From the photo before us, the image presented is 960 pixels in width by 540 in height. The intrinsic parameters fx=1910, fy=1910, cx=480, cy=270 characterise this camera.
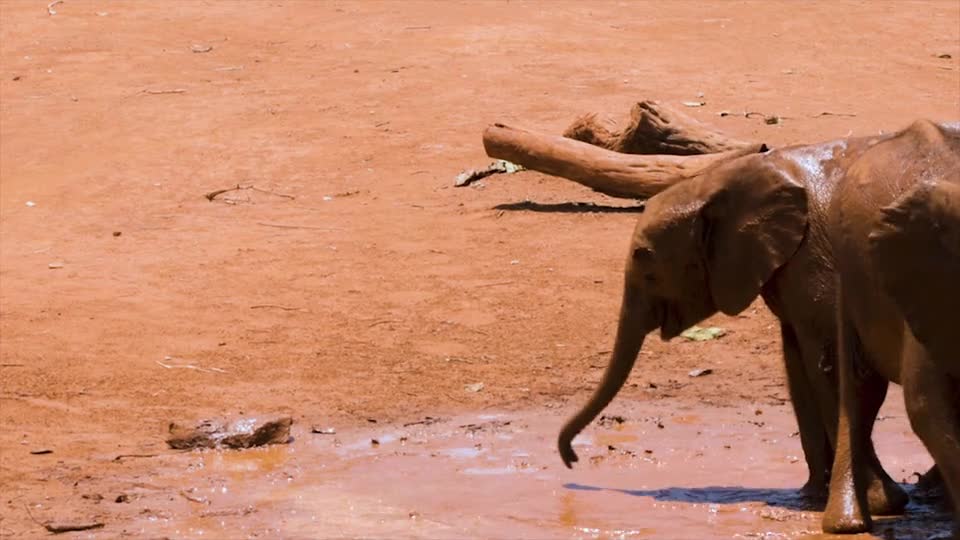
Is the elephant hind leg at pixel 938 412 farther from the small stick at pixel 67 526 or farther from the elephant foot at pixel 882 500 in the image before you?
the small stick at pixel 67 526

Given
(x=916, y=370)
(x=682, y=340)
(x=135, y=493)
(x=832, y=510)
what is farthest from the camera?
(x=682, y=340)

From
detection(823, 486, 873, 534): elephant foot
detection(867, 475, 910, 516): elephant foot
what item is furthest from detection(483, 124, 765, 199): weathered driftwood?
detection(823, 486, 873, 534): elephant foot

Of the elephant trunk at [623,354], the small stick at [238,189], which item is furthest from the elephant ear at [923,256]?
the small stick at [238,189]

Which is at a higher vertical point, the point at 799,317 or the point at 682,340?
the point at 799,317

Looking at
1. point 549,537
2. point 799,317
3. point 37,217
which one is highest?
point 799,317

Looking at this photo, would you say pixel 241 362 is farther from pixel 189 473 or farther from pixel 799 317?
pixel 799 317

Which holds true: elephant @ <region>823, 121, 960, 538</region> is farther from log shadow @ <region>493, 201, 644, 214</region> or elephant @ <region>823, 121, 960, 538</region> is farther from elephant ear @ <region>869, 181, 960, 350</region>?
log shadow @ <region>493, 201, 644, 214</region>

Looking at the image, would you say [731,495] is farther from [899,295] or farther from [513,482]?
[899,295]

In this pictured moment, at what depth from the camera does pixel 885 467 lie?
27.0 feet

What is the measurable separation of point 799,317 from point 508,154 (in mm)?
6014

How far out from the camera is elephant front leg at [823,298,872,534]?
701 cm

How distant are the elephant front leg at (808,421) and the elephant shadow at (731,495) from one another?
63mm

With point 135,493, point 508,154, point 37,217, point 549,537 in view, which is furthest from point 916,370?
point 37,217

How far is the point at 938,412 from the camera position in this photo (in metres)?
6.27
